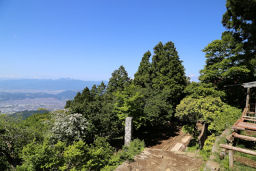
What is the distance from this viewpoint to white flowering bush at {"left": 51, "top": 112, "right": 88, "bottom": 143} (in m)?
8.04

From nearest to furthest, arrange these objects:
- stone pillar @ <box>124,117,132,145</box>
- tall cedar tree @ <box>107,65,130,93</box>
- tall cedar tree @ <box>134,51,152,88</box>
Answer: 1. stone pillar @ <box>124,117,132,145</box>
2. tall cedar tree @ <box>134,51,152,88</box>
3. tall cedar tree @ <box>107,65,130,93</box>

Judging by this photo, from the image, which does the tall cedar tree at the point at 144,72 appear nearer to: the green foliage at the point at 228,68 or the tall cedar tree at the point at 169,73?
the tall cedar tree at the point at 169,73

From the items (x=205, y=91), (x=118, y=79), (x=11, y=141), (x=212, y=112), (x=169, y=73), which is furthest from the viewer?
(x=118, y=79)

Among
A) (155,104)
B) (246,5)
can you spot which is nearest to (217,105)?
(155,104)

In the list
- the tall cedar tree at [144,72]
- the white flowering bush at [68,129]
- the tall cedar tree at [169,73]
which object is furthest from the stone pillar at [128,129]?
the tall cedar tree at [144,72]

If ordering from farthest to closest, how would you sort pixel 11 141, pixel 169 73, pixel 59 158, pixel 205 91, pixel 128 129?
pixel 169 73
pixel 205 91
pixel 128 129
pixel 11 141
pixel 59 158

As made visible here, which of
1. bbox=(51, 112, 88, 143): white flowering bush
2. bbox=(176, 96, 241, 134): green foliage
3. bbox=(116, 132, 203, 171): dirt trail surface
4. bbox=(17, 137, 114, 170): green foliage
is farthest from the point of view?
bbox=(51, 112, 88, 143): white flowering bush

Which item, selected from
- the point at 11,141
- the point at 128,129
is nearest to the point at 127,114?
the point at 128,129

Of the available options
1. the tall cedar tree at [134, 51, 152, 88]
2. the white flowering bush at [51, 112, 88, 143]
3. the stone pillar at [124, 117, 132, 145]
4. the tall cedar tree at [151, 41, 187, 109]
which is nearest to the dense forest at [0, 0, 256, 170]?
the white flowering bush at [51, 112, 88, 143]

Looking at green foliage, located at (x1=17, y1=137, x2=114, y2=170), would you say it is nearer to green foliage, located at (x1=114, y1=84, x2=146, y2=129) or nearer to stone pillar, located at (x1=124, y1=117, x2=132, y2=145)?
stone pillar, located at (x1=124, y1=117, x2=132, y2=145)

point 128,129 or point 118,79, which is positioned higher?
point 118,79

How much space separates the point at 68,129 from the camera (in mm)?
8062

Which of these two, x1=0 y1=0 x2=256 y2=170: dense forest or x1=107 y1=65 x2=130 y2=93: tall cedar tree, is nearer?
x1=0 y1=0 x2=256 y2=170: dense forest

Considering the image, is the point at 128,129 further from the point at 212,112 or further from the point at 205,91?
the point at 205,91
